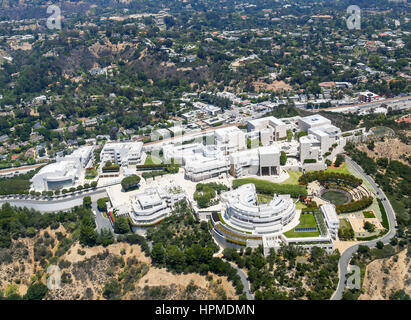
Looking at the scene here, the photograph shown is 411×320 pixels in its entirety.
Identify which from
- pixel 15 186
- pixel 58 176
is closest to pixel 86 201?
pixel 58 176

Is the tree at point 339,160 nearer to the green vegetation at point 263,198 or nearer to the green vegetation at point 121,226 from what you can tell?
the green vegetation at point 263,198

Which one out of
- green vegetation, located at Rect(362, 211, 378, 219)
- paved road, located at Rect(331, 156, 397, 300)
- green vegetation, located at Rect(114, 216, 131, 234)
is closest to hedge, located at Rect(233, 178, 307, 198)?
green vegetation, located at Rect(362, 211, 378, 219)

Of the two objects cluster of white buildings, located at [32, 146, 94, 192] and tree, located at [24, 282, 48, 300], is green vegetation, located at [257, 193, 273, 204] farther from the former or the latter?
cluster of white buildings, located at [32, 146, 94, 192]

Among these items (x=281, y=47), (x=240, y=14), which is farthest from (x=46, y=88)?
(x=240, y=14)

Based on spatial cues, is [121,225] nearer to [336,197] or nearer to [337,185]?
[336,197]

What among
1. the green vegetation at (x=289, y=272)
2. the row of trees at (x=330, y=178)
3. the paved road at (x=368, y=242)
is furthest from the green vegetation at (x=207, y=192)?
the paved road at (x=368, y=242)

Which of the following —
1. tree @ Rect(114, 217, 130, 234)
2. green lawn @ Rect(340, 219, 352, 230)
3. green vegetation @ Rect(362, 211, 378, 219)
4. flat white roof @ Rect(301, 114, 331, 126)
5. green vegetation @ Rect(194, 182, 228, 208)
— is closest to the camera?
green lawn @ Rect(340, 219, 352, 230)
